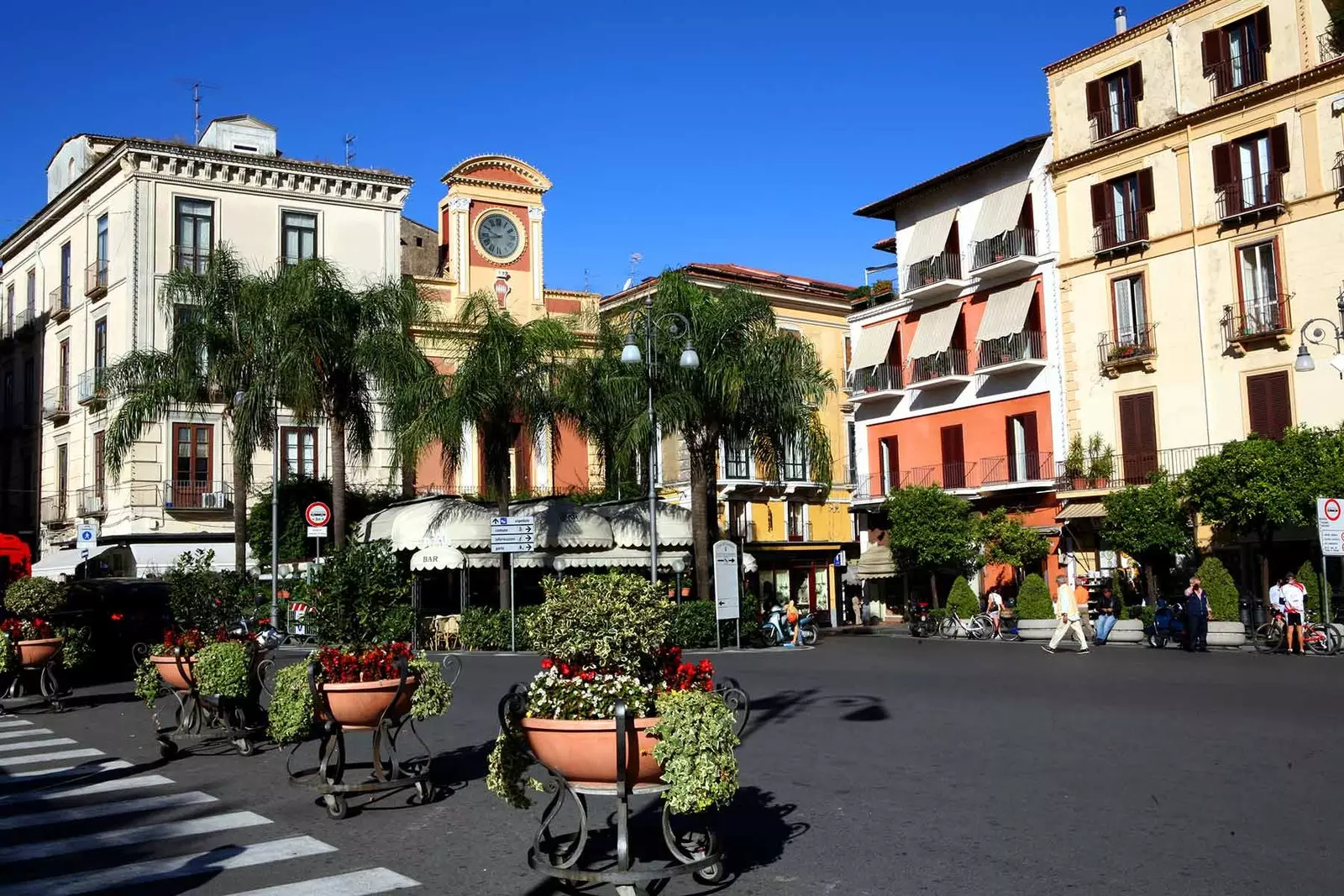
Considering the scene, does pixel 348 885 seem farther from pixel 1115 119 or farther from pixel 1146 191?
pixel 1115 119

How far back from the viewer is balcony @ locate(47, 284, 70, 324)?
149 feet

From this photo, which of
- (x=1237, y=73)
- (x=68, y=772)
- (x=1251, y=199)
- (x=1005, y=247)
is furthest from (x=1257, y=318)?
(x=68, y=772)

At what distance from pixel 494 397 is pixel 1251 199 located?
2133 cm

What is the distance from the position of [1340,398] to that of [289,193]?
33583mm

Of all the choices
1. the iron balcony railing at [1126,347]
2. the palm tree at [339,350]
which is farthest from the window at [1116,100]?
the palm tree at [339,350]

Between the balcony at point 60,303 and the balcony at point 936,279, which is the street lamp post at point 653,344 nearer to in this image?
the balcony at point 936,279

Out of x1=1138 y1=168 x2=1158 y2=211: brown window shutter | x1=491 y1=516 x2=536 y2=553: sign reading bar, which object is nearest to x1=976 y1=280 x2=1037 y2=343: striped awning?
x1=1138 y1=168 x2=1158 y2=211: brown window shutter

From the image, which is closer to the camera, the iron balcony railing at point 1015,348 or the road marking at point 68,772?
the road marking at point 68,772

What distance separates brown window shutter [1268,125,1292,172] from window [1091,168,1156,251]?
12.1 feet

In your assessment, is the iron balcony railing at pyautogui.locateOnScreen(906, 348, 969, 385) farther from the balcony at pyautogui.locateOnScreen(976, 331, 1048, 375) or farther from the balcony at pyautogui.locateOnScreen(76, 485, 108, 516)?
the balcony at pyautogui.locateOnScreen(76, 485, 108, 516)

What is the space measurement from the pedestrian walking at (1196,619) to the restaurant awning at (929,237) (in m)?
20.1

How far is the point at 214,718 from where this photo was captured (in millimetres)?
12984

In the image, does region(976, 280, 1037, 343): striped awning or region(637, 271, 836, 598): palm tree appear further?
region(976, 280, 1037, 343): striped awning

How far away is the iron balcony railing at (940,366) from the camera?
42.5 meters
